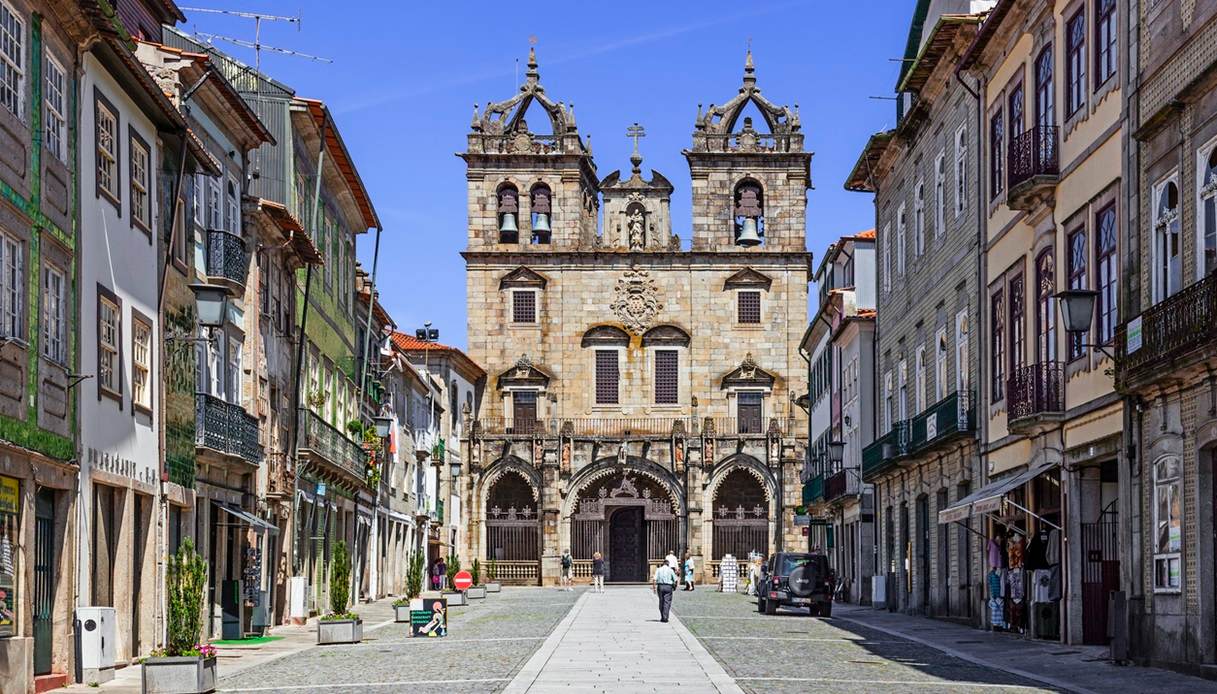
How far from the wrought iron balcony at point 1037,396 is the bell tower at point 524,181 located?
54900 millimetres

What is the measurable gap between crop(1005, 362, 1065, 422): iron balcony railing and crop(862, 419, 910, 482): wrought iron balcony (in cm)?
1178

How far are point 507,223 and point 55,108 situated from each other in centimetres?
6279

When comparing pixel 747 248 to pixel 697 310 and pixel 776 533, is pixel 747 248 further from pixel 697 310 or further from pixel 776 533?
pixel 776 533

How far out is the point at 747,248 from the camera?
84.9m

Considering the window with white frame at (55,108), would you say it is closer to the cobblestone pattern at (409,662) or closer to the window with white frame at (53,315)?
the window with white frame at (53,315)

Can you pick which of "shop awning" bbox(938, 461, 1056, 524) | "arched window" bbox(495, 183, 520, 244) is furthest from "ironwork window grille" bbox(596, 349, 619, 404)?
"shop awning" bbox(938, 461, 1056, 524)

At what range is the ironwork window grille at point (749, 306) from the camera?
278 ft

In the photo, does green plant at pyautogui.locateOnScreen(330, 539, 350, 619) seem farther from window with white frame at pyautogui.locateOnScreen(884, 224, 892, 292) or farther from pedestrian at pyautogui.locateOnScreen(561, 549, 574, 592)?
pedestrian at pyautogui.locateOnScreen(561, 549, 574, 592)

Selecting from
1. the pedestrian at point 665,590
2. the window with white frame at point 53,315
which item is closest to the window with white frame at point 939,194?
the pedestrian at point 665,590

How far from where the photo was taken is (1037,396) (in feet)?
95.9

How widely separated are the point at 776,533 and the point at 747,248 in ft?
42.3

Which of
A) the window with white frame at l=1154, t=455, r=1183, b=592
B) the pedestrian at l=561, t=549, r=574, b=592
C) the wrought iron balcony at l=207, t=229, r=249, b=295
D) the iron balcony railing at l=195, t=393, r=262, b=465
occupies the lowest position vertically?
the pedestrian at l=561, t=549, r=574, b=592

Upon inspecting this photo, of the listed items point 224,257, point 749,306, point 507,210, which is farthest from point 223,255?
point 749,306

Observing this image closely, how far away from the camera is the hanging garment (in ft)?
98.4
